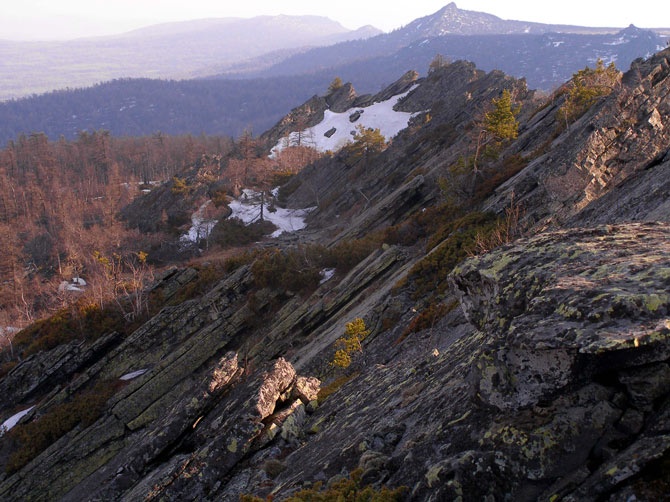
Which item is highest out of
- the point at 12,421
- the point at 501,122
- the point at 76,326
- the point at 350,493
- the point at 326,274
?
the point at 501,122

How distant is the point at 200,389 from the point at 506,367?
9715 millimetres

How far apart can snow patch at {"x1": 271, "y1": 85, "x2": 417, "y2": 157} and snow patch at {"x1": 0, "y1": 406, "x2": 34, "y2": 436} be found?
7584 centimetres

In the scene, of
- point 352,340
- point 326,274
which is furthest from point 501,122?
point 352,340

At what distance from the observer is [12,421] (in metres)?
27.6

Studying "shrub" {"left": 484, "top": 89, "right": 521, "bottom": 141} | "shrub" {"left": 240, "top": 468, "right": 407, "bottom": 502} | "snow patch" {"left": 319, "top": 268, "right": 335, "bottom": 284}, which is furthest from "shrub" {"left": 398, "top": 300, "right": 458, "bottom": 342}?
"shrub" {"left": 484, "top": 89, "right": 521, "bottom": 141}

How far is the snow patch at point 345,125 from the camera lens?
95375mm

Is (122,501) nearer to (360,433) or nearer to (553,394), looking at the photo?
(360,433)

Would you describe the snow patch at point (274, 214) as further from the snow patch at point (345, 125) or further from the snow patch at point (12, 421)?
the snow patch at point (12, 421)

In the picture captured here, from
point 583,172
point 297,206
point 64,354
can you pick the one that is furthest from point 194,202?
point 583,172

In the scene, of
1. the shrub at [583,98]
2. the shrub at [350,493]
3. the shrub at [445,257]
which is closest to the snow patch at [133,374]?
the shrub at [445,257]

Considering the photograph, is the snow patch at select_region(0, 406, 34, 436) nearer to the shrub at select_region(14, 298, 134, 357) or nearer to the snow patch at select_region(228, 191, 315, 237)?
the shrub at select_region(14, 298, 134, 357)

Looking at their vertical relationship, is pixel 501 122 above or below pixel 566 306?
above

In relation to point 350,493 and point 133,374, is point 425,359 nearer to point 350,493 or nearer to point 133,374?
point 350,493

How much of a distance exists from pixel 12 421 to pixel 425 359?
28.6 metres
